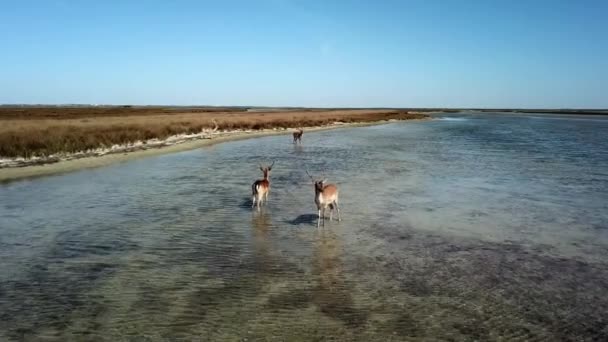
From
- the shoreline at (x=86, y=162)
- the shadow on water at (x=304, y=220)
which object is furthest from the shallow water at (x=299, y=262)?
the shoreline at (x=86, y=162)

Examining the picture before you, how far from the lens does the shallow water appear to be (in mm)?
7051

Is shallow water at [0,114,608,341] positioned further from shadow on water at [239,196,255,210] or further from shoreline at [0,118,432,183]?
shoreline at [0,118,432,183]

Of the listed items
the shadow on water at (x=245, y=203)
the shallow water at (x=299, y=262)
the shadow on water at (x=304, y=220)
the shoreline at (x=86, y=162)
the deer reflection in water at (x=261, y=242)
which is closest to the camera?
the shallow water at (x=299, y=262)

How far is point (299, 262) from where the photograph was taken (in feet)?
32.3

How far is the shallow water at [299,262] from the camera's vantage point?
705cm

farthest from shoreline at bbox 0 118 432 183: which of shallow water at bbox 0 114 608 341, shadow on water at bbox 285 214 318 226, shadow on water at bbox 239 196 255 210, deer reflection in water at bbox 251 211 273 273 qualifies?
shadow on water at bbox 285 214 318 226

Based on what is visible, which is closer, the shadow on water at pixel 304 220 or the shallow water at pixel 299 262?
the shallow water at pixel 299 262

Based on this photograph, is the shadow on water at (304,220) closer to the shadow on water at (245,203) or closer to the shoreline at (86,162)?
the shadow on water at (245,203)

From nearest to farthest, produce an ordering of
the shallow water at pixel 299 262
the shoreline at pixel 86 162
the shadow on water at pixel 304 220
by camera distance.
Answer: the shallow water at pixel 299 262 → the shadow on water at pixel 304 220 → the shoreline at pixel 86 162

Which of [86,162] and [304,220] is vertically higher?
[86,162]

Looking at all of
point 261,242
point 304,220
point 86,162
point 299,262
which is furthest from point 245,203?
point 86,162

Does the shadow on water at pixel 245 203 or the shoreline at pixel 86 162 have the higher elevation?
the shoreline at pixel 86 162

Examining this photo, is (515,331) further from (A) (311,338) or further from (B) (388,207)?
(B) (388,207)

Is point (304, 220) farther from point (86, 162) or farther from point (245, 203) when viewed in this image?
point (86, 162)
